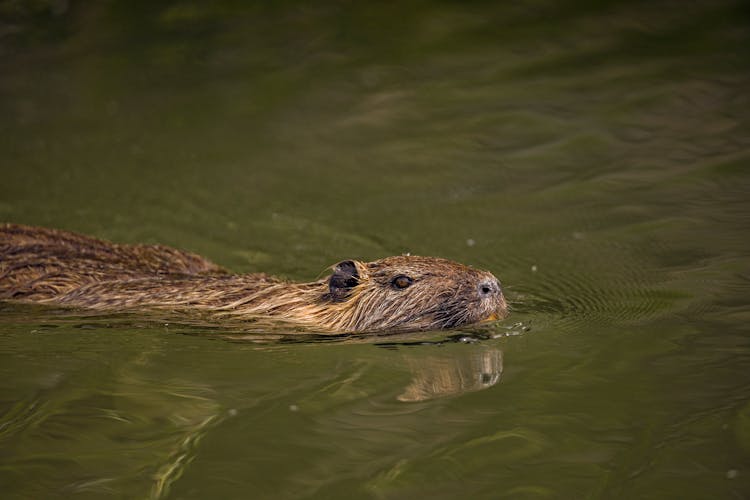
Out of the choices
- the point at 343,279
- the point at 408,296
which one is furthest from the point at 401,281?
the point at 343,279

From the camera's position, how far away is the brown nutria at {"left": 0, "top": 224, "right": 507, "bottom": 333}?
4914mm

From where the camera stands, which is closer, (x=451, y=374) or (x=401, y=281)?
(x=451, y=374)

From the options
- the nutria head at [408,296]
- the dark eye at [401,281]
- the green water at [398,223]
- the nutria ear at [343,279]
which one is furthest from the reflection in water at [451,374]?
the nutria ear at [343,279]

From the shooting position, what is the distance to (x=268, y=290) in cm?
527

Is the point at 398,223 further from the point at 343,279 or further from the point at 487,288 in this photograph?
the point at 487,288

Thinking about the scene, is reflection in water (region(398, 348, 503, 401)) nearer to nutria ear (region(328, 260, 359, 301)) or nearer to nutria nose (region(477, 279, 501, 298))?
nutria nose (region(477, 279, 501, 298))

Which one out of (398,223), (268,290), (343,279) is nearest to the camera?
(343,279)

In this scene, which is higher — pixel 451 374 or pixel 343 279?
pixel 343 279

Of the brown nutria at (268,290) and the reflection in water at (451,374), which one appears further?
the brown nutria at (268,290)

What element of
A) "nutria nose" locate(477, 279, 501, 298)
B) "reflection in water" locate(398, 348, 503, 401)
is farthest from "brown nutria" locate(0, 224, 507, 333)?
"reflection in water" locate(398, 348, 503, 401)

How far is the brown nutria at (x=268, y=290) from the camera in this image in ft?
16.1

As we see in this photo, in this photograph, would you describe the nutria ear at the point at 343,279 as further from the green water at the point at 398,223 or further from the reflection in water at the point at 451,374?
the reflection in water at the point at 451,374

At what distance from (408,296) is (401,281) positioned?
0.09 m

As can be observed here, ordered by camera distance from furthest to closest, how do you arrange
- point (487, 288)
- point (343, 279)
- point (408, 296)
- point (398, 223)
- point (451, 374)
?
point (398, 223) < point (343, 279) < point (408, 296) < point (487, 288) < point (451, 374)
